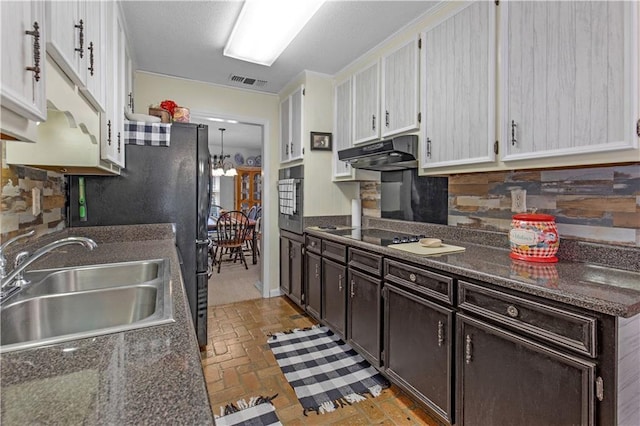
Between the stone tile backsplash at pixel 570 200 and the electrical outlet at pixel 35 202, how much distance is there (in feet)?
8.28

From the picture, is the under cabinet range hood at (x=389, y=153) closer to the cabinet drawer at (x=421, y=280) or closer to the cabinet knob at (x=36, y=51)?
the cabinet drawer at (x=421, y=280)

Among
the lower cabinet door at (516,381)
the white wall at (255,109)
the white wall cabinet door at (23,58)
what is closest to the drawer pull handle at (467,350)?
the lower cabinet door at (516,381)

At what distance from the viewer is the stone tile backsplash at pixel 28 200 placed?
1.29 m

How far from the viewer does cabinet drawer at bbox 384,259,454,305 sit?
1532 millimetres

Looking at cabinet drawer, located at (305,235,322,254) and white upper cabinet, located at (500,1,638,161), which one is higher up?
white upper cabinet, located at (500,1,638,161)

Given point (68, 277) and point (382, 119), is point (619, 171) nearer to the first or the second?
point (382, 119)

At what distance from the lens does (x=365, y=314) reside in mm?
2180

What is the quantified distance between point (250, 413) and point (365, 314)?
92 centimetres

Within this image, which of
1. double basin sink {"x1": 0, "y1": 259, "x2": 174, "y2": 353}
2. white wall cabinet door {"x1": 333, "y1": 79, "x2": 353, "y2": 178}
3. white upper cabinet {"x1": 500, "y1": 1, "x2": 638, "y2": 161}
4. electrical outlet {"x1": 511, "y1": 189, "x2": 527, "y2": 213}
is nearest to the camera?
double basin sink {"x1": 0, "y1": 259, "x2": 174, "y2": 353}

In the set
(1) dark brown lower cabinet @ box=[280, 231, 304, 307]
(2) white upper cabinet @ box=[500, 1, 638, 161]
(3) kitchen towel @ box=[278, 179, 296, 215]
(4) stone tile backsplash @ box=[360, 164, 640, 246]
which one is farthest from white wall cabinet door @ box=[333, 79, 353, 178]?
(2) white upper cabinet @ box=[500, 1, 638, 161]

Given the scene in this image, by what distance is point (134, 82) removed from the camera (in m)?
3.09

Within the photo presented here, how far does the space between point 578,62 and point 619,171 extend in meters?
0.55

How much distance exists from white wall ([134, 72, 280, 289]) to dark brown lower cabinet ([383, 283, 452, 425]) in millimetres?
2031

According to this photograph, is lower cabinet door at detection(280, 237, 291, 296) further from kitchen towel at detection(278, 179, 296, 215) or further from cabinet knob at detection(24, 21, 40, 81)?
cabinet knob at detection(24, 21, 40, 81)
